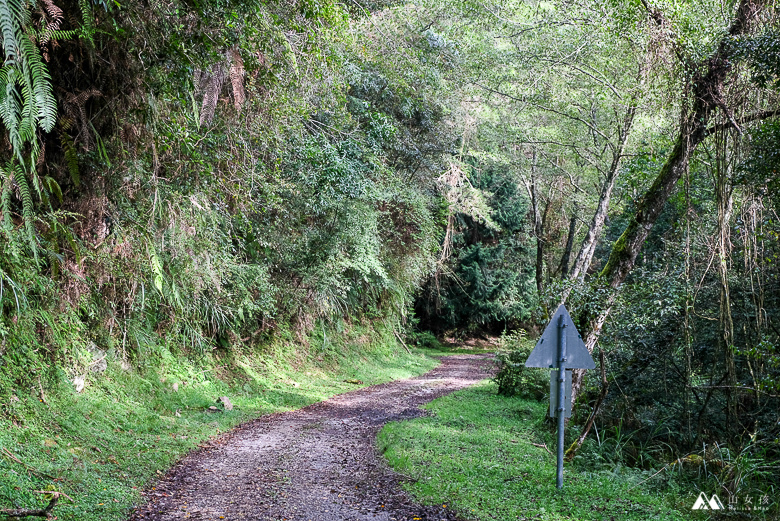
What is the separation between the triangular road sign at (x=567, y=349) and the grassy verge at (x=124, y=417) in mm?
4178

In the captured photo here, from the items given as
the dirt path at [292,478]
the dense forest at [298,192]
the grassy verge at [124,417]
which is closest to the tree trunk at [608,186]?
the dense forest at [298,192]

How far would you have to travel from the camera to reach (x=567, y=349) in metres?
5.65

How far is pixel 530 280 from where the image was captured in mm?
29562

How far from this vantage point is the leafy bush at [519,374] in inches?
527

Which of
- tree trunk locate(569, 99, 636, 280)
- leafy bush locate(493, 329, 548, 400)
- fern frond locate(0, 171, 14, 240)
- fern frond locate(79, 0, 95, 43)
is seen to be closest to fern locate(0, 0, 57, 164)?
fern frond locate(0, 171, 14, 240)

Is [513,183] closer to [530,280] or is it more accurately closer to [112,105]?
[530,280]

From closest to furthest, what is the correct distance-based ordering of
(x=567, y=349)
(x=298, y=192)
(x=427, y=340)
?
(x=567, y=349), (x=298, y=192), (x=427, y=340)

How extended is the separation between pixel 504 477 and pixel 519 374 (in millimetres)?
7808

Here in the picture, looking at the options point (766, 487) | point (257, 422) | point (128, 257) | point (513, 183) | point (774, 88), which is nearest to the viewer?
point (766, 487)

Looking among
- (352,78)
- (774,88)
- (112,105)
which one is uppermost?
(352,78)

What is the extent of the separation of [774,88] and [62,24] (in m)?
7.32

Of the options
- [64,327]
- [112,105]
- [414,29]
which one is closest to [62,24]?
[112,105]

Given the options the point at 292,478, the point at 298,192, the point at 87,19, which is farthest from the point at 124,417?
the point at 298,192

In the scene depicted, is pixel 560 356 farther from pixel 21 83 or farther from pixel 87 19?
pixel 87 19
